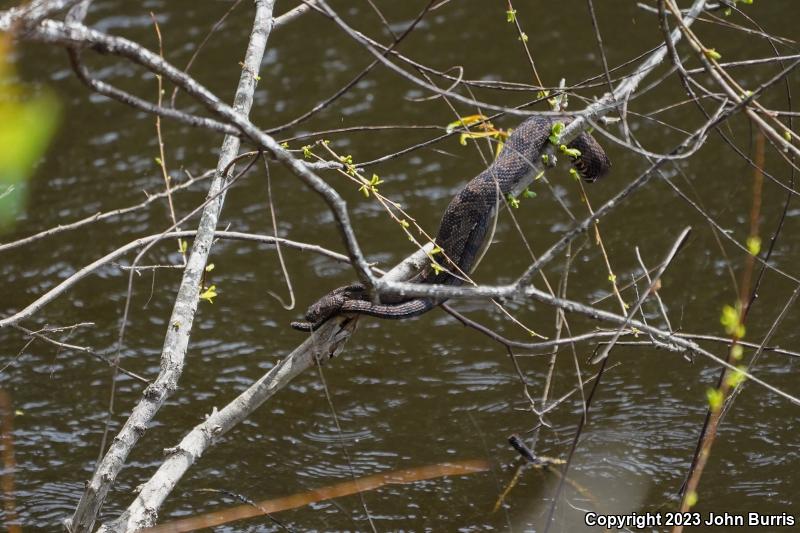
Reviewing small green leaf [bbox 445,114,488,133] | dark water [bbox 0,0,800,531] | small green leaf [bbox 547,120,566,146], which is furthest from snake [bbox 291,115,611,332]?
dark water [bbox 0,0,800,531]

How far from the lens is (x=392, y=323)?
7738mm

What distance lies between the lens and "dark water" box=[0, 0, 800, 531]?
19.6 feet

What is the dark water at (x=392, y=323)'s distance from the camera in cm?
597

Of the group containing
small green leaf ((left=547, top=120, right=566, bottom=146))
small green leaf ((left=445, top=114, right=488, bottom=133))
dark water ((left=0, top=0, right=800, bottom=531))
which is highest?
small green leaf ((left=445, top=114, right=488, bottom=133))

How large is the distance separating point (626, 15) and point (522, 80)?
6.43 ft

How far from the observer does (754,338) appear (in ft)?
22.6

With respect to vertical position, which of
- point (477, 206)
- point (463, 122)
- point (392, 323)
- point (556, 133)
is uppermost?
point (463, 122)

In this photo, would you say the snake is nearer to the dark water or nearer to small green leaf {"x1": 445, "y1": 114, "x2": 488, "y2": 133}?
→ small green leaf {"x1": 445, "y1": 114, "x2": 488, "y2": 133}

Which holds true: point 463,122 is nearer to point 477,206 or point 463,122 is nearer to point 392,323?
point 477,206

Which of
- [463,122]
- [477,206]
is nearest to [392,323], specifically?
[477,206]

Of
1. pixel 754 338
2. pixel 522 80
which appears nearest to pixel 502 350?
pixel 754 338

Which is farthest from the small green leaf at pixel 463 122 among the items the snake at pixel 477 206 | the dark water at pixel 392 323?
the snake at pixel 477 206

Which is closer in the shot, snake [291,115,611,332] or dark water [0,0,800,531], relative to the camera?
snake [291,115,611,332]

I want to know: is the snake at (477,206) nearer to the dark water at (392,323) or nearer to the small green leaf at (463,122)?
the small green leaf at (463,122)
